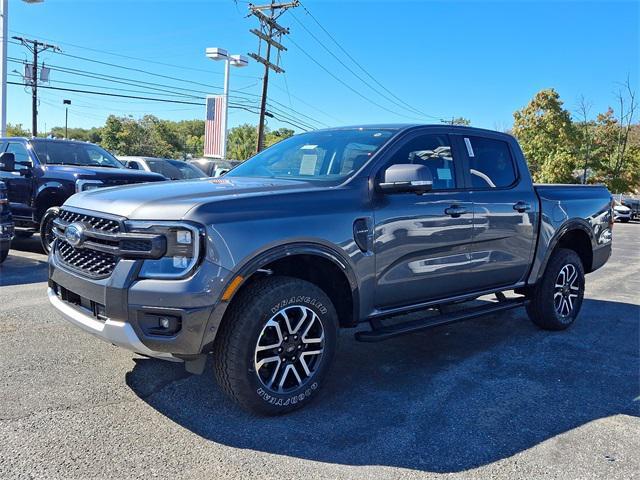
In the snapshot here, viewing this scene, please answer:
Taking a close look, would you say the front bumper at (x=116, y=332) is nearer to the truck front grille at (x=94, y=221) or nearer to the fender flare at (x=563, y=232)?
the truck front grille at (x=94, y=221)

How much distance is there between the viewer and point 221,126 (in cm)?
3719

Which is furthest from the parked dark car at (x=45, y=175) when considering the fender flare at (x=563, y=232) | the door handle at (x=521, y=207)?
the fender flare at (x=563, y=232)

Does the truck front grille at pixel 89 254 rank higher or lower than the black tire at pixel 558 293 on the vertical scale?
higher

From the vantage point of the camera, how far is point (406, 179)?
3.58 m

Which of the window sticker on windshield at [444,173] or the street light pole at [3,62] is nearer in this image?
the window sticker on windshield at [444,173]

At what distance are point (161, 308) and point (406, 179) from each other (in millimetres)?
1781

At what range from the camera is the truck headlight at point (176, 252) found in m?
2.89

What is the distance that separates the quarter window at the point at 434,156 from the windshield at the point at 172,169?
10582 millimetres

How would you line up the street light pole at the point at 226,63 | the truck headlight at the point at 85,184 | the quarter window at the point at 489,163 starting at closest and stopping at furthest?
the quarter window at the point at 489,163 → the truck headlight at the point at 85,184 → the street light pole at the point at 226,63

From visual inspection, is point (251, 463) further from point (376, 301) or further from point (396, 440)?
point (376, 301)

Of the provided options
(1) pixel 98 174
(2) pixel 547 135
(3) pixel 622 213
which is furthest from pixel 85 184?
(2) pixel 547 135

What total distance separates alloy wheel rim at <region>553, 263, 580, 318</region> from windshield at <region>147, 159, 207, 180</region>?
10515 millimetres

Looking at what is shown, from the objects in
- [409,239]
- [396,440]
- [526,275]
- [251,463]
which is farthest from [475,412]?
[526,275]

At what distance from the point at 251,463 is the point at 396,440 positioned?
2.79ft
